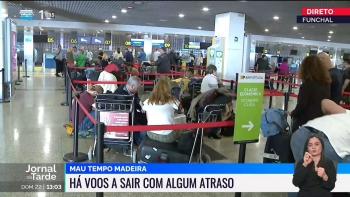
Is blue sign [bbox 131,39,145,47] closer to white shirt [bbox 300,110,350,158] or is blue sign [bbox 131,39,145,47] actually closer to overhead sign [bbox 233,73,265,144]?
overhead sign [bbox 233,73,265,144]

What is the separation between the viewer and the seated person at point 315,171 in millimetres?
2506

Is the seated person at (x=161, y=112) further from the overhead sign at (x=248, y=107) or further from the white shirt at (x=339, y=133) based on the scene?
the white shirt at (x=339, y=133)

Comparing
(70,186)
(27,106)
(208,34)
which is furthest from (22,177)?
(208,34)

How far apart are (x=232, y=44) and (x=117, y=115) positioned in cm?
1015

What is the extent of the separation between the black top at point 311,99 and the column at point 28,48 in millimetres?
21143

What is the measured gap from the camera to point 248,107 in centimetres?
300

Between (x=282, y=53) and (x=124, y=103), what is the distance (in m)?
32.8

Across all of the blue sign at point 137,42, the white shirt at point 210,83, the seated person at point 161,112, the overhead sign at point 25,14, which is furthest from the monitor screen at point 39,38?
the seated person at point 161,112

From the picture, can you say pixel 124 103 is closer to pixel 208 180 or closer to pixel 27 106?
pixel 208 180

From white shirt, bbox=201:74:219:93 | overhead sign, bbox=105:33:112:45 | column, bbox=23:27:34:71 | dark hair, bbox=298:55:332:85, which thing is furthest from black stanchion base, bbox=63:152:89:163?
overhead sign, bbox=105:33:112:45

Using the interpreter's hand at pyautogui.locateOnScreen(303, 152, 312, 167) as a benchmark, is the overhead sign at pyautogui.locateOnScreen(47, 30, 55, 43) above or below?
above

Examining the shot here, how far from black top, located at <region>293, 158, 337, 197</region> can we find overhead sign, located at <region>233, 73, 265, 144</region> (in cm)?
56

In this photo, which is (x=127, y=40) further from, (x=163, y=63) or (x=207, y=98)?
(x=207, y=98)

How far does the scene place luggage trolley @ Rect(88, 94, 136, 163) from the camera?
4.07 meters
